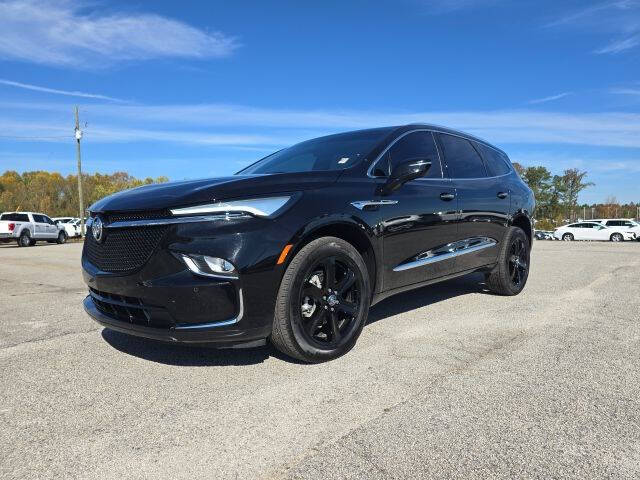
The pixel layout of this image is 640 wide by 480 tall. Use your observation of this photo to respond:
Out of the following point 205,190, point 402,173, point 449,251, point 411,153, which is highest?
point 411,153

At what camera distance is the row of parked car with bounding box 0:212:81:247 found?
24.8 meters

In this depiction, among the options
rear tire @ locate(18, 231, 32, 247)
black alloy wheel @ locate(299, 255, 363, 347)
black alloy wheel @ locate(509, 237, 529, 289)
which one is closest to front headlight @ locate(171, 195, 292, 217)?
black alloy wheel @ locate(299, 255, 363, 347)

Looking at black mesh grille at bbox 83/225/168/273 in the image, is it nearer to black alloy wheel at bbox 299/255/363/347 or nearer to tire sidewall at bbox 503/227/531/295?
black alloy wheel at bbox 299/255/363/347

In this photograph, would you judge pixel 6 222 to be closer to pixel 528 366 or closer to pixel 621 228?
pixel 528 366

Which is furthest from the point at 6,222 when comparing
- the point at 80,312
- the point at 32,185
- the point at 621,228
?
the point at 32,185

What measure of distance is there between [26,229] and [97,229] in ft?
85.2

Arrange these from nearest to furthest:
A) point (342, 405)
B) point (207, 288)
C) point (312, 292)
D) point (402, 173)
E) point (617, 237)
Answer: point (342, 405) < point (207, 288) < point (312, 292) < point (402, 173) < point (617, 237)

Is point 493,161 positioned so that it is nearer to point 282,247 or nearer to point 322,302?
point 322,302

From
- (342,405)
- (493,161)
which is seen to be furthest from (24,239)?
(342,405)

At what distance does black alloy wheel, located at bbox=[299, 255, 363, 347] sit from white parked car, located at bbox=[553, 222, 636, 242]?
120ft

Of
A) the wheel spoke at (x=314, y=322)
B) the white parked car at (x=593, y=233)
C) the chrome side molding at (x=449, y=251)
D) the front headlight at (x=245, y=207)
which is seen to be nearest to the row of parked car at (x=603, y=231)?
the white parked car at (x=593, y=233)

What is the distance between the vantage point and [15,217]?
1027 inches

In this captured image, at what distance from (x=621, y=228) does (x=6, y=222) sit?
37296 mm

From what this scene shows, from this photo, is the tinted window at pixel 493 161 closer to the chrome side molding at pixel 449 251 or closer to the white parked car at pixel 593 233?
the chrome side molding at pixel 449 251
